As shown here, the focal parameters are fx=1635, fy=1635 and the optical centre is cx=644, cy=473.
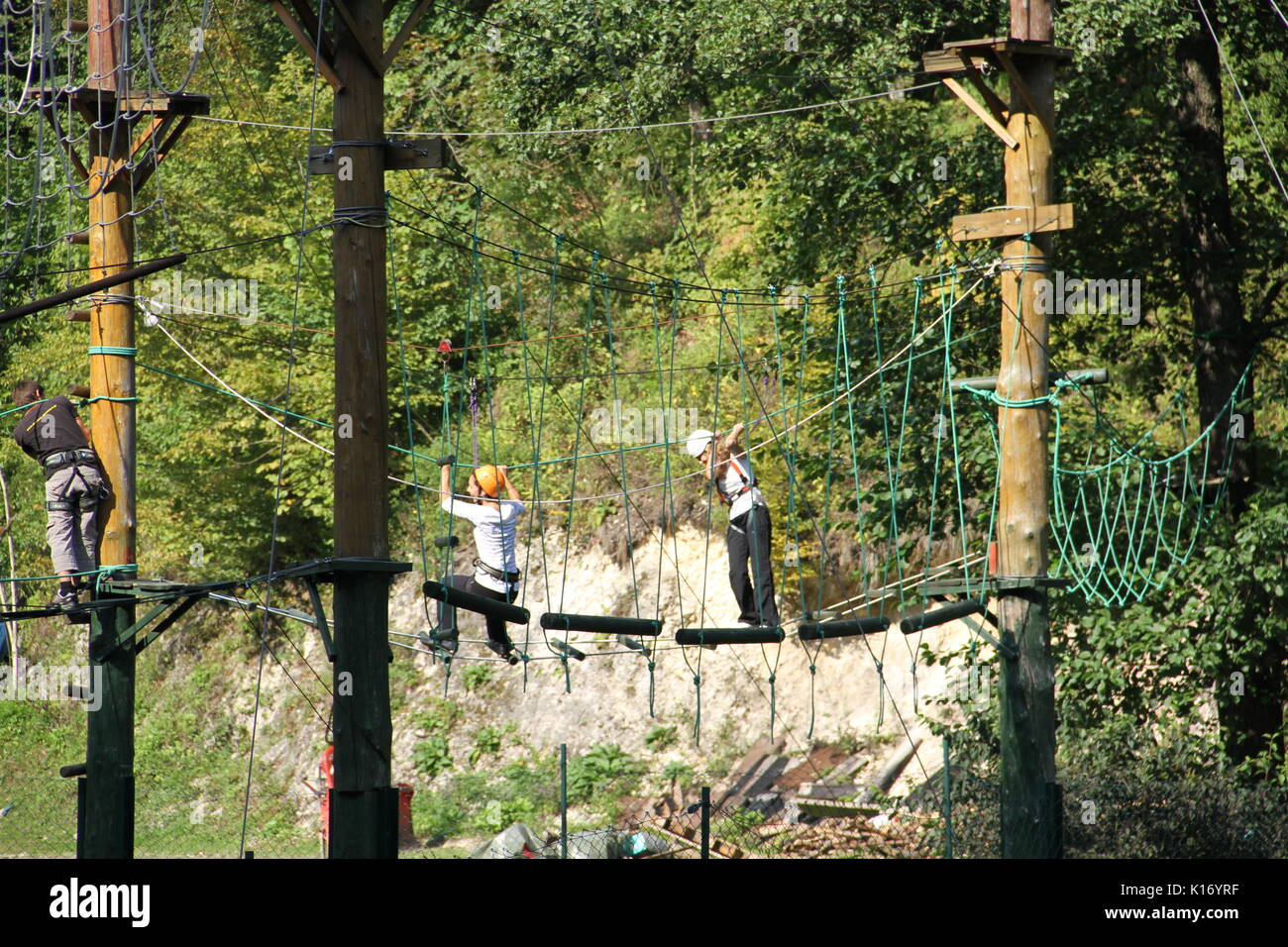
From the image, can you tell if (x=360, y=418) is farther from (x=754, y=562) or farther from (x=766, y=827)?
(x=766, y=827)

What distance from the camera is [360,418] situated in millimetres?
7898

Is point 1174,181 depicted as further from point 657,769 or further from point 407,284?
point 407,284

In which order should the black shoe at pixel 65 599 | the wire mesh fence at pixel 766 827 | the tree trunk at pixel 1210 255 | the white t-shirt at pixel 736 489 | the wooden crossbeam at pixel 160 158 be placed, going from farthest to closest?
the tree trunk at pixel 1210 255, the wire mesh fence at pixel 766 827, the wooden crossbeam at pixel 160 158, the white t-shirt at pixel 736 489, the black shoe at pixel 65 599

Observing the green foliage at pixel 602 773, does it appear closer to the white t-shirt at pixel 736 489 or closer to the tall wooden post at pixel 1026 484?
the white t-shirt at pixel 736 489

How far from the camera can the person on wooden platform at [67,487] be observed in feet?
33.9

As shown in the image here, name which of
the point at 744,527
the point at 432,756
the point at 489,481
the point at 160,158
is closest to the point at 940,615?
the point at 744,527

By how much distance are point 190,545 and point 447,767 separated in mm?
4381

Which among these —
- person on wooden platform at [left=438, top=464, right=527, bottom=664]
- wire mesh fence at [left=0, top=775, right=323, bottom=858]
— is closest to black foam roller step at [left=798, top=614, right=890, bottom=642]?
person on wooden platform at [left=438, top=464, right=527, bottom=664]

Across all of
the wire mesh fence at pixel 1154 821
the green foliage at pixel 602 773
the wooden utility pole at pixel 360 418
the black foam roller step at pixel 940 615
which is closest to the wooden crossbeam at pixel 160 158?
the wooden utility pole at pixel 360 418

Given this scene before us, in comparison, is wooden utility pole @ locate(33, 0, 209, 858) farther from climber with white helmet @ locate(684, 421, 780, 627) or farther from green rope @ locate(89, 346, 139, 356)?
climber with white helmet @ locate(684, 421, 780, 627)

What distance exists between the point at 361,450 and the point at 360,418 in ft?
0.50

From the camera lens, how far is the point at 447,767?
19031mm
